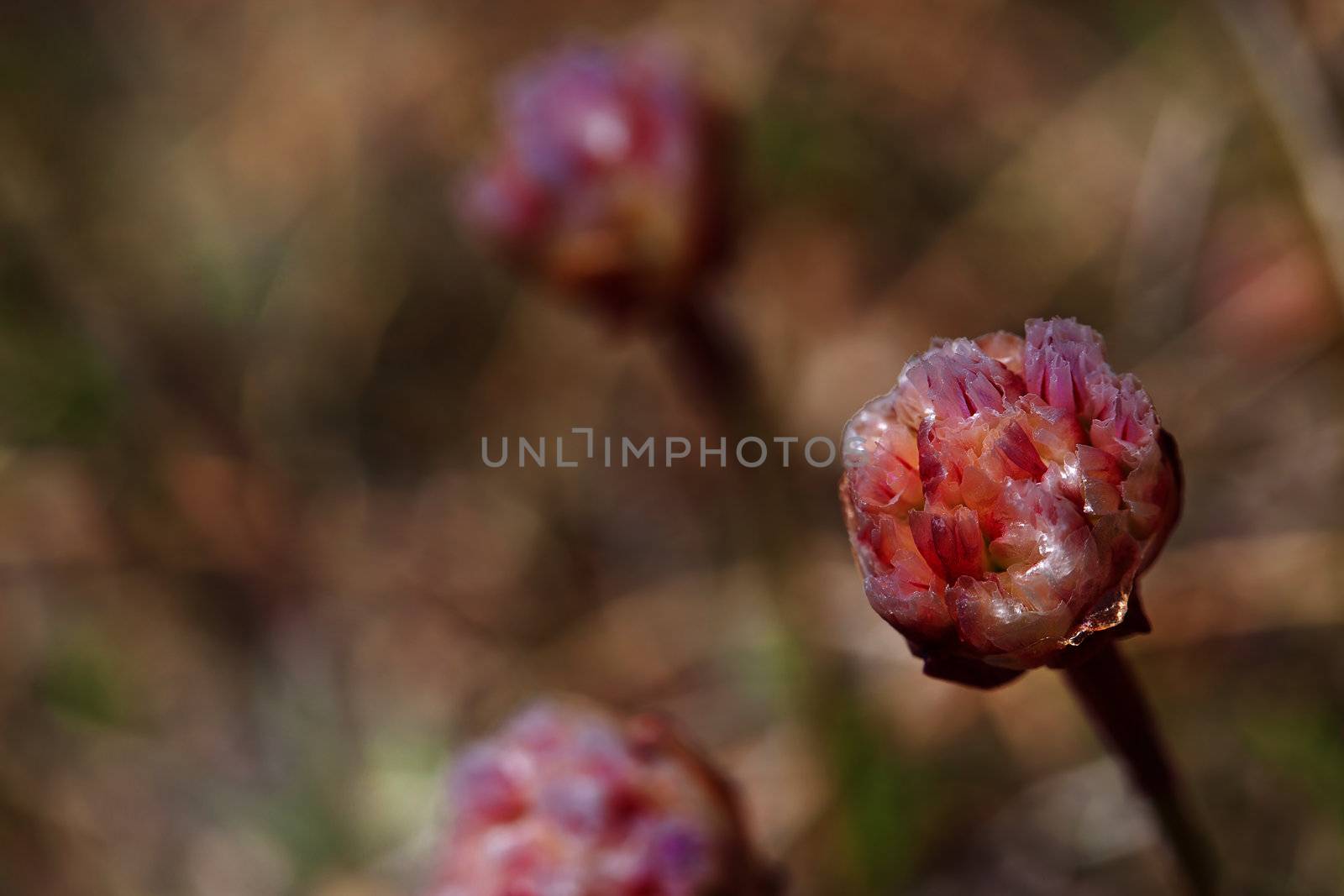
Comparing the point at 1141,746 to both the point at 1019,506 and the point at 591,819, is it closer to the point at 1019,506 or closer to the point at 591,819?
the point at 1019,506

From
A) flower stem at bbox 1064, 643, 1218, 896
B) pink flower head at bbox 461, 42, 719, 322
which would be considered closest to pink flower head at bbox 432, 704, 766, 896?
flower stem at bbox 1064, 643, 1218, 896

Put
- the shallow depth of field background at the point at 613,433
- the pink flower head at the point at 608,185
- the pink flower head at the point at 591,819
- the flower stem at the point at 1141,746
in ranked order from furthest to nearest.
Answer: the shallow depth of field background at the point at 613,433, the pink flower head at the point at 608,185, the pink flower head at the point at 591,819, the flower stem at the point at 1141,746

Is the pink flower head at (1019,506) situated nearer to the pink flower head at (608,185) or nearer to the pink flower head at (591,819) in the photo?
the pink flower head at (591,819)

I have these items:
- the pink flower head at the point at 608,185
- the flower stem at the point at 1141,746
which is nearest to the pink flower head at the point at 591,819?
the flower stem at the point at 1141,746

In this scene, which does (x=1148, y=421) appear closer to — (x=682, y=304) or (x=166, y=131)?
(x=682, y=304)

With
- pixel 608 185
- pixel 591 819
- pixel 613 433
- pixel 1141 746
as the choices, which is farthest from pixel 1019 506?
pixel 613 433

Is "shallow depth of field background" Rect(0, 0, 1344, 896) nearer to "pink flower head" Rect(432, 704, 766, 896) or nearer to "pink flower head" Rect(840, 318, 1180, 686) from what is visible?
"pink flower head" Rect(432, 704, 766, 896)
